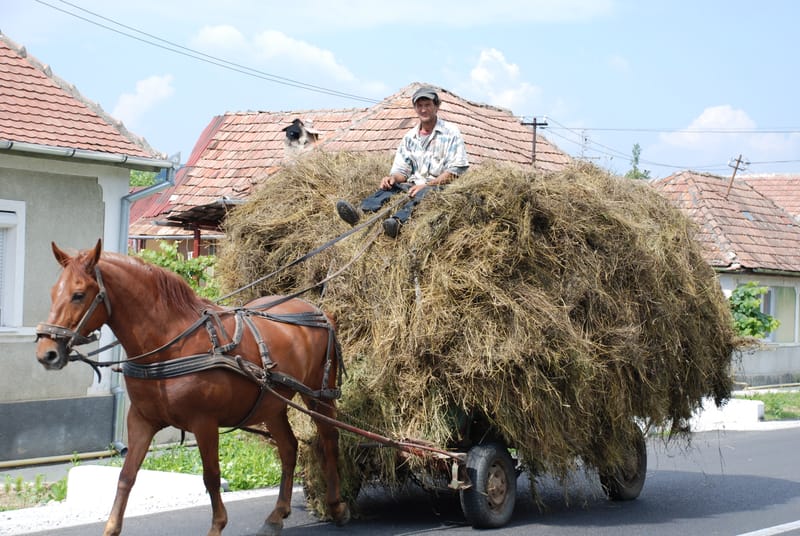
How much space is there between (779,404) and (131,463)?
48.6ft

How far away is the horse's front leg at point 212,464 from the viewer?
605 cm

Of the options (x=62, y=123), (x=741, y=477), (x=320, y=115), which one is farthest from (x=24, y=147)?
(x=320, y=115)

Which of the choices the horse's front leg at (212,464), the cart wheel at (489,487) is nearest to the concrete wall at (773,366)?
the cart wheel at (489,487)

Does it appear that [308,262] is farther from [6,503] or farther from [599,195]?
[6,503]

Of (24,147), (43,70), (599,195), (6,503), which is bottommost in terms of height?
(6,503)

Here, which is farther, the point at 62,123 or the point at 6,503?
the point at 62,123

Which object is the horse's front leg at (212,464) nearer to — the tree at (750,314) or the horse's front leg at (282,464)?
the horse's front leg at (282,464)

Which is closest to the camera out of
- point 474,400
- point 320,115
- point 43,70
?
point 474,400

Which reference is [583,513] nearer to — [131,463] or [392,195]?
[392,195]

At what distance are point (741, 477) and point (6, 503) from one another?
6743 mm

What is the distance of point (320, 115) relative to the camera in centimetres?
2247

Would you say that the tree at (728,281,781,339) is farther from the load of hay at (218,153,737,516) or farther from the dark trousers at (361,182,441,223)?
the dark trousers at (361,182,441,223)

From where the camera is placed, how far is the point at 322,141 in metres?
18.6

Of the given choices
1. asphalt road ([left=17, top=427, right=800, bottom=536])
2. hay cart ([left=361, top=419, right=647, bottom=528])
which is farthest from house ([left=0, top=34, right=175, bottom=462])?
hay cart ([left=361, top=419, right=647, bottom=528])
